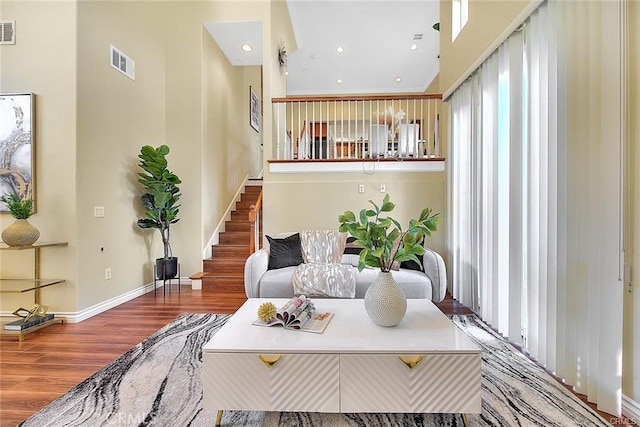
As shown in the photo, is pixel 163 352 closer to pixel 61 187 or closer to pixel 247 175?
pixel 61 187

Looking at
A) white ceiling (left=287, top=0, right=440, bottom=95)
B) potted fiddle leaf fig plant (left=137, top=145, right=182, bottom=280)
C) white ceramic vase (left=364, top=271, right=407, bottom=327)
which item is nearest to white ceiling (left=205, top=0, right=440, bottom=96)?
white ceiling (left=287, top=0, right=440, bottom=95)

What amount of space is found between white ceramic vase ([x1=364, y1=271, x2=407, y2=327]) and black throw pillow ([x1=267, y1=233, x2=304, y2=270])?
1.85m

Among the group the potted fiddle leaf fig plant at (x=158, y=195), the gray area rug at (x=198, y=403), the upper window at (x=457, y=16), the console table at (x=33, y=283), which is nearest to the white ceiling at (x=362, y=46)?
the upper window at (x=457, y=16)

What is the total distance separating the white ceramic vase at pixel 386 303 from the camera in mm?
1837

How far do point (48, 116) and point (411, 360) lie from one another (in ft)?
13.1

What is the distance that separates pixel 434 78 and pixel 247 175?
17.3 feet

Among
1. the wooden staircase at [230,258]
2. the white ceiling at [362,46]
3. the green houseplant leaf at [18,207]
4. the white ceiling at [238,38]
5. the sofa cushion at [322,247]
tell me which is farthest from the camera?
the white ceiling at [362,46]

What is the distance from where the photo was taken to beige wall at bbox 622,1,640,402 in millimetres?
1662

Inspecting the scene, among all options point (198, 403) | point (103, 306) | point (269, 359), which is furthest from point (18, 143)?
point (269, 359)

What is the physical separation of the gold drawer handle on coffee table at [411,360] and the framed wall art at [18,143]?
12.5 feet

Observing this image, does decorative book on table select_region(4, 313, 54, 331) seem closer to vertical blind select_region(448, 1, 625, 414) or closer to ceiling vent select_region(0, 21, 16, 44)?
ceiling vent select_region(0, 21, 16, 44)

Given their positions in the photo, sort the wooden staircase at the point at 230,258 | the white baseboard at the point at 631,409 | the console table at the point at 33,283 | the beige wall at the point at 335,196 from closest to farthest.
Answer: the white baseboard at the point at 631,409 → the console table at the point at 33,283 → the wooden staircase at the point at 230,258 → the beige wall at the point at 335,196

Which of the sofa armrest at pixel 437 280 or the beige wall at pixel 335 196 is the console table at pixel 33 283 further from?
the sofa armrest at pixel 437 280

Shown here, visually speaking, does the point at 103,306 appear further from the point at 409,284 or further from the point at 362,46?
the point at 362,46
